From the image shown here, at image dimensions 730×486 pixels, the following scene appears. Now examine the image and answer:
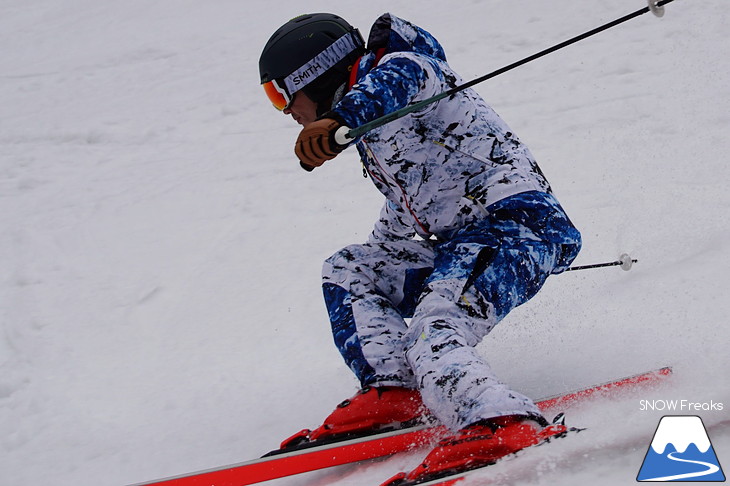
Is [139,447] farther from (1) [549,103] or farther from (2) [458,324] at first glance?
(1) [549,103]

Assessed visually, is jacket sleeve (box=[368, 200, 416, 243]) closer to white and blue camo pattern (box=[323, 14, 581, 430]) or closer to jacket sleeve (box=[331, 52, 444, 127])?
white and blue camo pattern (box=[323, 14, 581, 430])

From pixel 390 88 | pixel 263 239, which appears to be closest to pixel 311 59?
pixel 390 88

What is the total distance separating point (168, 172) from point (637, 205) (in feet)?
12.1

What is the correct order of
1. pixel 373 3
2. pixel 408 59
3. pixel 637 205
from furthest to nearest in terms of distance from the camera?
pixel 373 3
pixel 637 205
pixel 408 59

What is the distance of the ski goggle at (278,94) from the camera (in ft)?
9.17

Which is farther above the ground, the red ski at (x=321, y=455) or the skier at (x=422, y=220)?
the skier at (x=422, y=220)

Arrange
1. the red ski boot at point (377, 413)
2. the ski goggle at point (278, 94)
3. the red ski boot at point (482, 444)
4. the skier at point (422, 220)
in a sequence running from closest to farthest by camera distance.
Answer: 1. the red ski boot at point (482, 444)
2. the skier at point (422, 220)
3. the red ski boot at point (377, 413)
4. the ski goggle at point (278, 94)

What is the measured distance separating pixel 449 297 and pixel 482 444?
50 centimetres

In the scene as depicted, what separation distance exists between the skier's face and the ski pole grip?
24.7 inches

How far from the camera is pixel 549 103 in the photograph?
21.2 ft

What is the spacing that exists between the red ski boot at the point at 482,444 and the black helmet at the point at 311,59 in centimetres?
126

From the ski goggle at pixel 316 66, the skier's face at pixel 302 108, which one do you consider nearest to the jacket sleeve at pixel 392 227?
the skier's face at pixel 302 108

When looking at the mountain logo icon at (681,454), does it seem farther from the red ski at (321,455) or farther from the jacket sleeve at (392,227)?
the jacket sleeve at (392,227)

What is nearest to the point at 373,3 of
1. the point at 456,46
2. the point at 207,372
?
the point at 456,46
